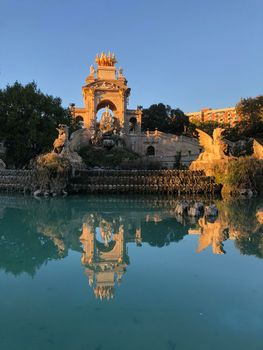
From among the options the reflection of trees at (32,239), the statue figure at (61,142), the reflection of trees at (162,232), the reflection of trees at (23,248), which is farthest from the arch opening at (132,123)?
the reflection of trees at (23,248)

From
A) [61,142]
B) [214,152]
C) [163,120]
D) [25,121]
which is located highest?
[163,120]

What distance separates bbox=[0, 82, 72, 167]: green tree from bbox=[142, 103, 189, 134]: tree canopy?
99.1ft

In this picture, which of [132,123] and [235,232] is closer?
[235,232]

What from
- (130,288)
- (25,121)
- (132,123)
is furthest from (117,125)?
(130,288)

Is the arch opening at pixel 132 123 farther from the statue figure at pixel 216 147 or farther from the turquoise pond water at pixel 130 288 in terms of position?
the turquoise pond water at pixel 130 288

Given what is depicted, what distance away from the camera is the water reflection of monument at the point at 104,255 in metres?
4.88

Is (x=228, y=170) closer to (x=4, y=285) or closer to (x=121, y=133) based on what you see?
(x=4, y=285)

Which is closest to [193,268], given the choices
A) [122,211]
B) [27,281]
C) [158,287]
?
[158,287]

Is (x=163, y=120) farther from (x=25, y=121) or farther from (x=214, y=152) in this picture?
(x=214, y=152)

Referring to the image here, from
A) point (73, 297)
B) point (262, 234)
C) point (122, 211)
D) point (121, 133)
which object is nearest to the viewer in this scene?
point (73, 297)

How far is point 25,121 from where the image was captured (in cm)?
3192

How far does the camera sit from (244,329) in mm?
3529

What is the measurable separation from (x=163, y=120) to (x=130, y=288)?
58606 millimetres

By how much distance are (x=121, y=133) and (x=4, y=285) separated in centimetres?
4249
